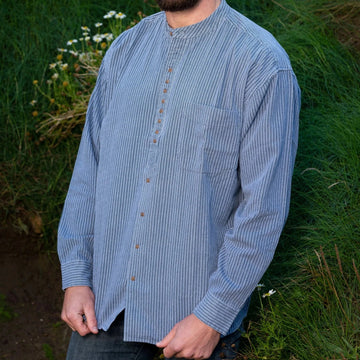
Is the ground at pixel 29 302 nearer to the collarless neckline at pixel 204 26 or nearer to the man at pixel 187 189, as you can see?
the man at pixel 187 189

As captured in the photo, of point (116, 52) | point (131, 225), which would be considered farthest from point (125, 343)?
point (116, 52)

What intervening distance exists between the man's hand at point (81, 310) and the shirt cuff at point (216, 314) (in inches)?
16.2

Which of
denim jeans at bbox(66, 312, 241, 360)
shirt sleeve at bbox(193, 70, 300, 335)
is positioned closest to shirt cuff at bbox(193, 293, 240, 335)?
shirt sleeve at bbox(193, 70, 300, 335)

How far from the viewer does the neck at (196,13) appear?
210 cm

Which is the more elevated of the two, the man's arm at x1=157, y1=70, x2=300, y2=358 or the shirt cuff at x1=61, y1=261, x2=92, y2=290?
the man's arm at x1=157, y1=70, x2=300, y2=358

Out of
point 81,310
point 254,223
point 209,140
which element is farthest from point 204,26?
point 81,310

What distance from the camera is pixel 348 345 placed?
2234mm

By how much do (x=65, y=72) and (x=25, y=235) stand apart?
45.6 inches

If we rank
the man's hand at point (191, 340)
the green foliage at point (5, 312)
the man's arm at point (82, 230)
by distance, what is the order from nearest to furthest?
the man's hand at point (191, 340) < the man's arm at point (82, 230) < the green foliage at point (5, 312)

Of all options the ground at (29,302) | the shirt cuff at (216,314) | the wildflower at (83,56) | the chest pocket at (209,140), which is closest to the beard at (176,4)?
the chest pocket at (209,140)

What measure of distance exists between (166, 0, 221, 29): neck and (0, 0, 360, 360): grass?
96 centimetres

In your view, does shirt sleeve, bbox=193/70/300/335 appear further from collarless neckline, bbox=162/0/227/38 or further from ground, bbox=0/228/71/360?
ground, bbox=0/228/71/360

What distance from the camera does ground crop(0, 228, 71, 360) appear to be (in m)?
3.83

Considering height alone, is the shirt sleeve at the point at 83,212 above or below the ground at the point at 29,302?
above
